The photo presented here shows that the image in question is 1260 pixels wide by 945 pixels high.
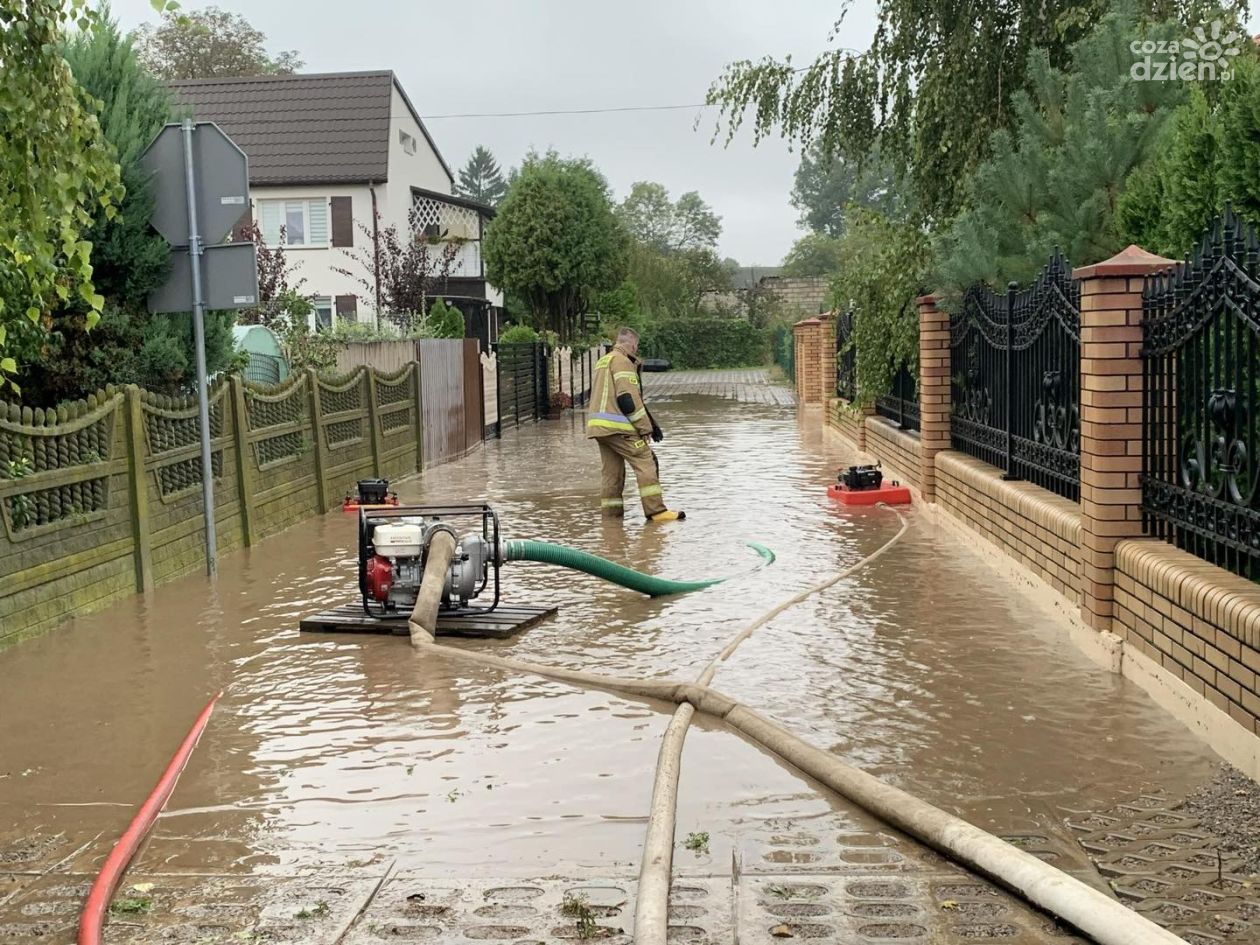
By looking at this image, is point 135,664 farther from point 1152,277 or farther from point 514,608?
point 1152,277

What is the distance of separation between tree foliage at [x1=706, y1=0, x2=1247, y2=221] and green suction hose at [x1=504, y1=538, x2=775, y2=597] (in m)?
6.45

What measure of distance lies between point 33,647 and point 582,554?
125 inches

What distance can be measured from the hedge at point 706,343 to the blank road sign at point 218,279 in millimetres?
54266

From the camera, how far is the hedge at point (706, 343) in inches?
2557

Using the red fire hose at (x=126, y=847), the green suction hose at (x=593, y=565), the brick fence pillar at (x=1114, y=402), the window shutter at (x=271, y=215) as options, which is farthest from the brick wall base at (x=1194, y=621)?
the window shutter at (x=271, y=215)

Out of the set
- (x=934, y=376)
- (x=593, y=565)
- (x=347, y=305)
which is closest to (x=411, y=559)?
(x=593, y=565)

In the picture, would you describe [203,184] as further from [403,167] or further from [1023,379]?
[403,167]

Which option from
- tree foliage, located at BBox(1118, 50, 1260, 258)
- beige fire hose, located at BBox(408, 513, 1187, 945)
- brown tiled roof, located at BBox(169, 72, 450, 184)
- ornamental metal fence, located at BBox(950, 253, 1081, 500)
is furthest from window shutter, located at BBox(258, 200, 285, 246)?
beige fire hose, located at BBox(408, 513, 1187, 945)

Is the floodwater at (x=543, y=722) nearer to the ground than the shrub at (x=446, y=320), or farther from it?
nearer to the ground

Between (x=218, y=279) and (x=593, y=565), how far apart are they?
3.47 m

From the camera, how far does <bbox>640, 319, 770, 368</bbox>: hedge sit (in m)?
64.9

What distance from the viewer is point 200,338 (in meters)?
10.1

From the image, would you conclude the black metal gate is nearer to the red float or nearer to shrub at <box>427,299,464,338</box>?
shrub at <box>427,299,464,338</box>

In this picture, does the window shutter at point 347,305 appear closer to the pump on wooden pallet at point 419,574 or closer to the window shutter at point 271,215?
the window shutter at point 271,215
